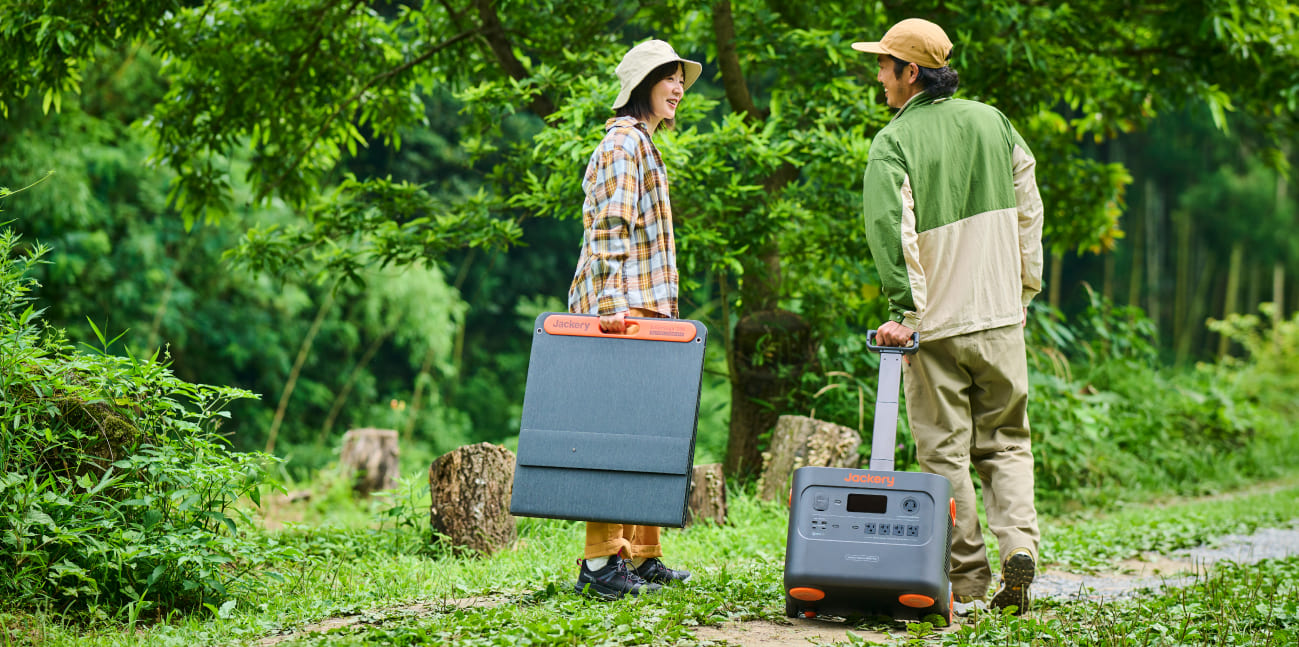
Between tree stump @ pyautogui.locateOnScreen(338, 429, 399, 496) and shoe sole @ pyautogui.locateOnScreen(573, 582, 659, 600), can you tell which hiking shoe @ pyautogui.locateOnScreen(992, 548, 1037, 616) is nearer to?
shoe sole @ pyautogui.locateOnScreen(573, 582, 659, 600)

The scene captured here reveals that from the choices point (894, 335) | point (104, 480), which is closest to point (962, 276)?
point (894, 335)

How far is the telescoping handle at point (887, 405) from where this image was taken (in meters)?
2.86

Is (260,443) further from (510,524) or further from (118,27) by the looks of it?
(510,524)

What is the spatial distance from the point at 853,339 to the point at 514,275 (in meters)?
12.6

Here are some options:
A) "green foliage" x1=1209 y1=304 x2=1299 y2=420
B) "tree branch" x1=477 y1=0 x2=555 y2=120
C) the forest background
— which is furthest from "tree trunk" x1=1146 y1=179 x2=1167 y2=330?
"tree branch" x1=477 y1=0 x2=555 y2=120

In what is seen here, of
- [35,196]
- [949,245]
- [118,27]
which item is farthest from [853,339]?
[35,196]

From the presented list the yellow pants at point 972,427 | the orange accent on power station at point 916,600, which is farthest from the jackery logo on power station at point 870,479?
the yellow pants at point 972,427

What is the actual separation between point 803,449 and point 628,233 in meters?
2.61

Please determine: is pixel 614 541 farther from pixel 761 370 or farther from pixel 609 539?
pixel 761 370

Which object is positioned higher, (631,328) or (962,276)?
(962,276)

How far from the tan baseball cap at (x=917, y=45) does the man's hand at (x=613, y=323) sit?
1088 mm

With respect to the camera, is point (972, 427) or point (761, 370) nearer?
point (972, 427)

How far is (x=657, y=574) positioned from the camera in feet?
10.8

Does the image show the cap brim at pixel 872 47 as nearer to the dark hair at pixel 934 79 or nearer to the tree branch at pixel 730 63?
the dark hair at pixel 934 79
